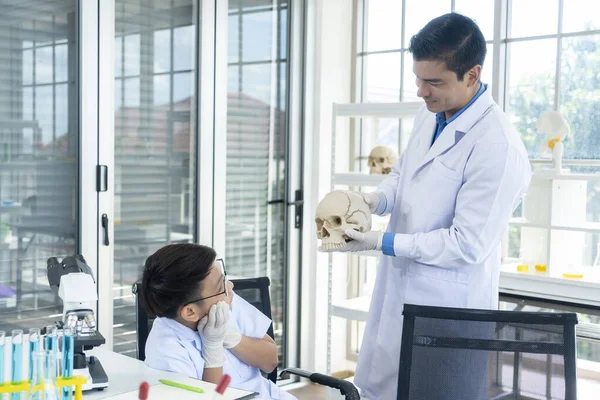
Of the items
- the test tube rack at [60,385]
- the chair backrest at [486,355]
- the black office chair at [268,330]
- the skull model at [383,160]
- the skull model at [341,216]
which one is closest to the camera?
the test tube rack at [60,385]

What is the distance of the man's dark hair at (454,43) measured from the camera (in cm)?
188

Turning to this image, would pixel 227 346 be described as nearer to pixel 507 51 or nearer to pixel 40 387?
pixel 40 387

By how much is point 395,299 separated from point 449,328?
15.4 inches

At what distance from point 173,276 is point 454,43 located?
3.07 ft

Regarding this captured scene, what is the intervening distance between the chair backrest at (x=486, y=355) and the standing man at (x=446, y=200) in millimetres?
281

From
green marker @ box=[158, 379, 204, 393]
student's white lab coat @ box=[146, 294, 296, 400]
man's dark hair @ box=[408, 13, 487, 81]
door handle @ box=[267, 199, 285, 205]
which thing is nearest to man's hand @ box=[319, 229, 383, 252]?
student's white lab coat @ box=[146, 294, 296, 400]

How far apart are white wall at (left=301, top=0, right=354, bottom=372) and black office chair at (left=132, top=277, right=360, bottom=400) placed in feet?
5.20

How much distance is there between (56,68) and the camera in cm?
286

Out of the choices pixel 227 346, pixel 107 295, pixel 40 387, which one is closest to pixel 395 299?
pixel 227 346

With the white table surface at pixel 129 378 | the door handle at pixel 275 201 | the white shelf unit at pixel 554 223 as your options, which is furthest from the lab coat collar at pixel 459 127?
the door handle at pixel 275 201

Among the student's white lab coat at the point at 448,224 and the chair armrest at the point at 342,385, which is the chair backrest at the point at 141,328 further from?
the student's white lab coat at the point at 448,224

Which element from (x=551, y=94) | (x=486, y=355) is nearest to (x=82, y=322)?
(x=486, y=355)

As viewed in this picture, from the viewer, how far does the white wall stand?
3873mm

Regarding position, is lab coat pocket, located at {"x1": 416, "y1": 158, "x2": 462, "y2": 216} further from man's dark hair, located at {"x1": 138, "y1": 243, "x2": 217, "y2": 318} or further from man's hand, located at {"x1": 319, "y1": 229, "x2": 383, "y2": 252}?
man's dark hair, located at {"x1": 138, "y1": 243, "x2": 217, "y2": 318}
